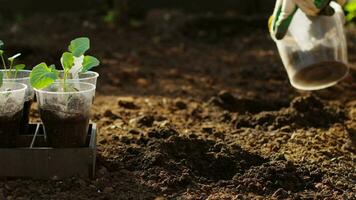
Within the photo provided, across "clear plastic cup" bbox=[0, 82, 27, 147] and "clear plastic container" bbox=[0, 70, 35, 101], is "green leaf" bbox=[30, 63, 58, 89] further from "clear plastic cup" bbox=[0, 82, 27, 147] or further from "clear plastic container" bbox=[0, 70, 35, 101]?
"clear plastic container" bbox=[0, 70, 35, 101]

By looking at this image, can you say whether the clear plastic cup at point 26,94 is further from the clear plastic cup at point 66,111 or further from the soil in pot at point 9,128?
the clear plastic cup at point 66,111

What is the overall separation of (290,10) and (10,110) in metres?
1.27

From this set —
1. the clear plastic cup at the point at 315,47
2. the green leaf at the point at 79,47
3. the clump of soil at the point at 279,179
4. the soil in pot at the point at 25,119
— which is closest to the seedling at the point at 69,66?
the green leaf at the point at 79,47

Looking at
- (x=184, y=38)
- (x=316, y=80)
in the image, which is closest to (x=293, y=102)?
(x=316, y=80)

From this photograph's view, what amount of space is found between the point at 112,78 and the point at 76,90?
2.18m

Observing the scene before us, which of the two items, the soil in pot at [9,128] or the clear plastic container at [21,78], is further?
the clear plastic container at [21,78]

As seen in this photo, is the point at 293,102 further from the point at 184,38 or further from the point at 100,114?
the point at 184,38

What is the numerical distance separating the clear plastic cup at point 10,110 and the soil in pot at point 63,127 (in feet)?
0.36

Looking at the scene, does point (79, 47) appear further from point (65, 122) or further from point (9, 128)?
point (9, 128)

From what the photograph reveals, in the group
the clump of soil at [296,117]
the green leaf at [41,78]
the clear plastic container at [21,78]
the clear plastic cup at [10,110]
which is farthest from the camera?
the clump of soil at [296,117]

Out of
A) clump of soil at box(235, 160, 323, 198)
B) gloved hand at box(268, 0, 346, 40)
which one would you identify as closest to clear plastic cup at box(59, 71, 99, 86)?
clump of soil at box(235, 160, 323, 198)

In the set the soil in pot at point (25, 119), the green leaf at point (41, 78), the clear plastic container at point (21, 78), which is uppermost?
the green leaf at point (41, 78)

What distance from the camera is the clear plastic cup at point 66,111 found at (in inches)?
109

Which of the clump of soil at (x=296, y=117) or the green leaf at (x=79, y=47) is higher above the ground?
the green leaf at (x=79, y=47)
